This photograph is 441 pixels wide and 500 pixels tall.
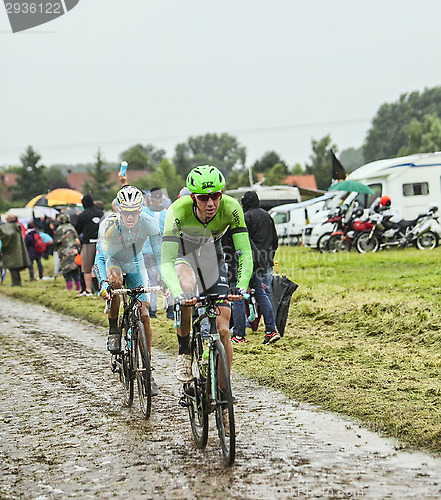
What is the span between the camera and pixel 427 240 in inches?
922

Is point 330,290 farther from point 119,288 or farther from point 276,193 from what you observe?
point 276,193

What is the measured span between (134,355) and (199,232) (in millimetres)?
1643

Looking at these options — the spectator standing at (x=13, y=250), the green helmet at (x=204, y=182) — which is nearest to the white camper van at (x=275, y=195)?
the spectator standing at (x=13, y=250)

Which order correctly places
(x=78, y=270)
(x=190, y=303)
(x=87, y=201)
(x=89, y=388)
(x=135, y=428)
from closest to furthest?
1. (x=190, y=303)
2. (x=135, y=428)
3. (x=89, y=388)
4. (x=87, y=201)
5. (x=78, y=270)

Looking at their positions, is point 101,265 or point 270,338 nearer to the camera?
point 101,265

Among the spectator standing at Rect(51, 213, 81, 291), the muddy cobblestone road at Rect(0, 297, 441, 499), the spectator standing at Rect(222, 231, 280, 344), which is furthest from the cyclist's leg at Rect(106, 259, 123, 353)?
the spectator standing at Rect(51, 213, 81, 291)

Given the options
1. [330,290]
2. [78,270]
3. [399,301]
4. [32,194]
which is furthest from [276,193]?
[32,194]

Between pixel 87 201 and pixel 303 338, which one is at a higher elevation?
pixel 87 201

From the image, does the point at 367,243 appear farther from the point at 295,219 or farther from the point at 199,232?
the point at 199,232

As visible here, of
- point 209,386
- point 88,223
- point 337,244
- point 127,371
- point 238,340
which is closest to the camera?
point 209,386

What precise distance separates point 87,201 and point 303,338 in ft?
23.6

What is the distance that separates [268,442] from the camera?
5.59 meters

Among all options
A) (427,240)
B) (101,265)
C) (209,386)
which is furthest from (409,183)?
(209,386)

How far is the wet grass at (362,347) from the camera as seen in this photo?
6340mm
